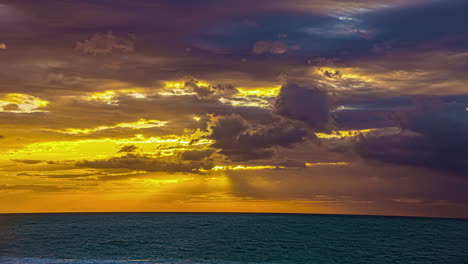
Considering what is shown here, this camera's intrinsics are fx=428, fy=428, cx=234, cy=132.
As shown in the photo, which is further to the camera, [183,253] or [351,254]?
[351,254]

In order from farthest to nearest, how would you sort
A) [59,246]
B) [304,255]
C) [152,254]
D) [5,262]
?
[59,246] → [304,255] → [152,254] → [5,262]

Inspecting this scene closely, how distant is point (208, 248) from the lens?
9275 centimetres

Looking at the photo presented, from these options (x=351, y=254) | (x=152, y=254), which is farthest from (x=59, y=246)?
(x=351, y=254)

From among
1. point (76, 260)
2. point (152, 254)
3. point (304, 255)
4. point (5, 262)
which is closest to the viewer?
point (5, 262)

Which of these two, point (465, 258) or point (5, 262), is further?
point (465, 258)

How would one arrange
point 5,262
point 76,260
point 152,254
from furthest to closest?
point 152,254
point 76,260
point 5,262

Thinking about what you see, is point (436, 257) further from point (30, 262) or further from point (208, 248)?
point (30, 262)

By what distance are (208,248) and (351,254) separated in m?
29.9

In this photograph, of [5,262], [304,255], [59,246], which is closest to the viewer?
[5,262]

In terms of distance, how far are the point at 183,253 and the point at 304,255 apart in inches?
919

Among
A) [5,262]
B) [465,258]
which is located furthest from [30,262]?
[465,258]

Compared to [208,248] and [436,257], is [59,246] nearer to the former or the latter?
[208,248]

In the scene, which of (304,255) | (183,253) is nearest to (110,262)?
(183,253)

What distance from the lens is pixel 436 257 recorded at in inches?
3282
